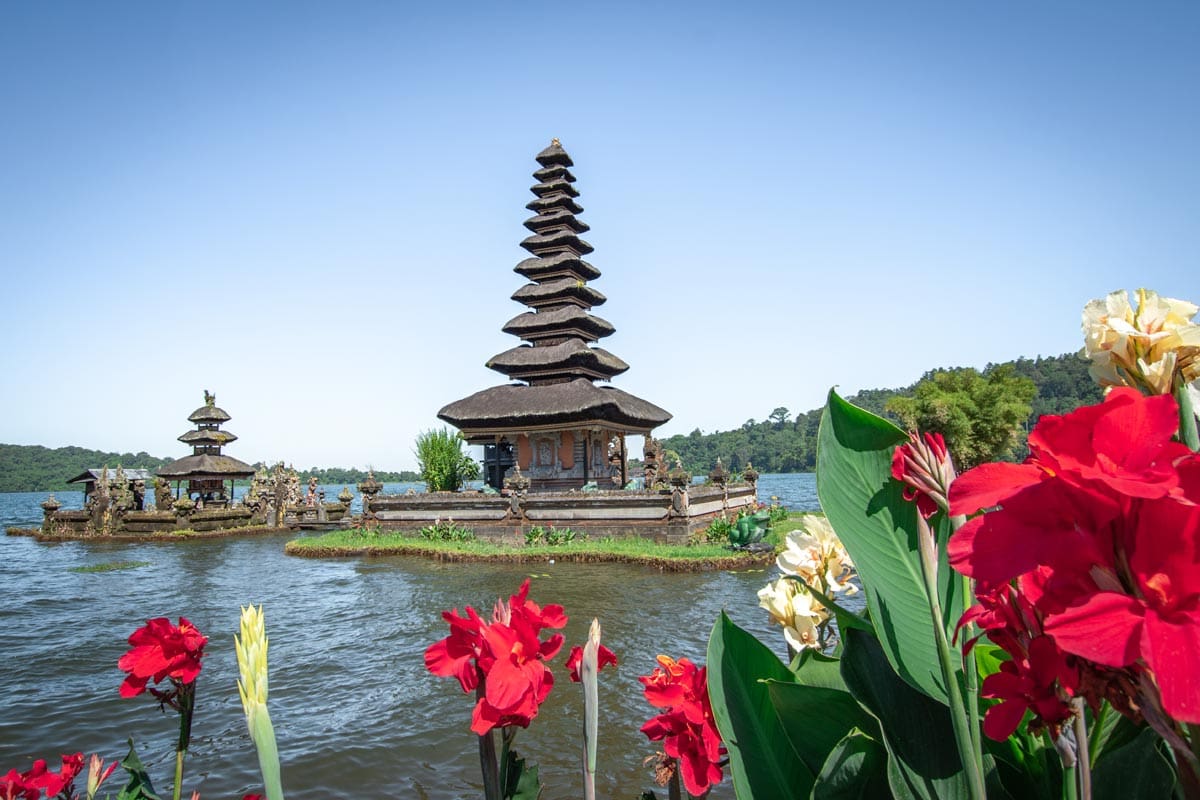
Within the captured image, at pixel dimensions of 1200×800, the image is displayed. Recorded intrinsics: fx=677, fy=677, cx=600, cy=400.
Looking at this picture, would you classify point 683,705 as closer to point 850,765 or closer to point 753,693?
point 753,693

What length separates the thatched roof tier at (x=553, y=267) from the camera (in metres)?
25.7

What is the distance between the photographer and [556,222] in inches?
1061

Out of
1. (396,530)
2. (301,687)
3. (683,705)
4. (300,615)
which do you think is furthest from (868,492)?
(396,530)

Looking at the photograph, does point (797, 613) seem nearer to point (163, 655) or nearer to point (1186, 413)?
point (1186, 413)

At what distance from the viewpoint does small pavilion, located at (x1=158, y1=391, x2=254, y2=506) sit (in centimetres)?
3147

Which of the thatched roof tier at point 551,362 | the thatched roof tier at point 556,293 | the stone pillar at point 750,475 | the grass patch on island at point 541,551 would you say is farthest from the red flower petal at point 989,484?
the thatched roof tier at point 556,293

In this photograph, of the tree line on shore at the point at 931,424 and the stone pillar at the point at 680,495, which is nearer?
the stone pillar at the point at 680,495

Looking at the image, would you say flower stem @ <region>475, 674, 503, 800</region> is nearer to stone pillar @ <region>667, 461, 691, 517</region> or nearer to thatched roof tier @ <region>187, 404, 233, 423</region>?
stone pillar @ <region>667, 461, 691, 517</region>

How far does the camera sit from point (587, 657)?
1204mm

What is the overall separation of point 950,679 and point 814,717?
467 mm

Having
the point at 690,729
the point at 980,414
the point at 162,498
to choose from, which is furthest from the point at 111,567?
the point at 980,414

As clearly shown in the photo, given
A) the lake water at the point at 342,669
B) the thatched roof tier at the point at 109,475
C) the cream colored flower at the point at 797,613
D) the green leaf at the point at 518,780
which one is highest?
the thatched roof tier at the point at 109,475

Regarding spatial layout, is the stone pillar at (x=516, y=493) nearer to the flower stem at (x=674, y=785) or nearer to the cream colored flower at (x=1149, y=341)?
the flower stem at (x=674, y=785)

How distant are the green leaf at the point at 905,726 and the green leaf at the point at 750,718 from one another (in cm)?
20
